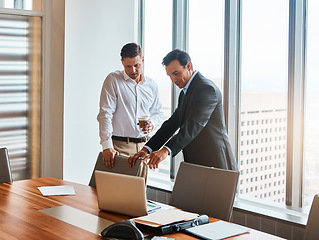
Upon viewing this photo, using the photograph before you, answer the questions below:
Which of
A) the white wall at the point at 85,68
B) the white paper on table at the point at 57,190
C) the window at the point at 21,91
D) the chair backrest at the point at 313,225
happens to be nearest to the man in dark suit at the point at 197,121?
the white paper on table at the point at 57,190

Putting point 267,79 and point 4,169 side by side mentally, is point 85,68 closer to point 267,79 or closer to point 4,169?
point 4,169

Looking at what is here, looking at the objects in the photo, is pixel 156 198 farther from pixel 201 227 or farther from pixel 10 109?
pixel 201 227

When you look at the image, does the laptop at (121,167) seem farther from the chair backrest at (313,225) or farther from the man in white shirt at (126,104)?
the chair backrest at (313,225)

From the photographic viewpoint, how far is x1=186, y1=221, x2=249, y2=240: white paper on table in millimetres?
2052

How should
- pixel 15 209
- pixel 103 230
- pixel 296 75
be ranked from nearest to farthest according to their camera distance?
pixel 103 230 < pixel 15 209 < pixel 296 75

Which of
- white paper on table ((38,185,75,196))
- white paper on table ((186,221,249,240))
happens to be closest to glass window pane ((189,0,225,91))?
white paper on table ((38,185,75,196))

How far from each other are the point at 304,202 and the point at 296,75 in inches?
43.8

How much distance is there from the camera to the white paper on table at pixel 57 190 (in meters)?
2.93

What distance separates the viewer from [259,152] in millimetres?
4301

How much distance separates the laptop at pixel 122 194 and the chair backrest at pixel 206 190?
1.59ft

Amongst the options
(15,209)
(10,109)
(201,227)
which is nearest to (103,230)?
(201,227)

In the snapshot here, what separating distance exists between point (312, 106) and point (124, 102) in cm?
163

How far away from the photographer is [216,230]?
2.13 m

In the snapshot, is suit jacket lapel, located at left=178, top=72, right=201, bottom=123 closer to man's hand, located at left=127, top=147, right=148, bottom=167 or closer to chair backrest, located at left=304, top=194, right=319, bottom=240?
man's hand, located at left=127, top=147, right=148, bottom=167
